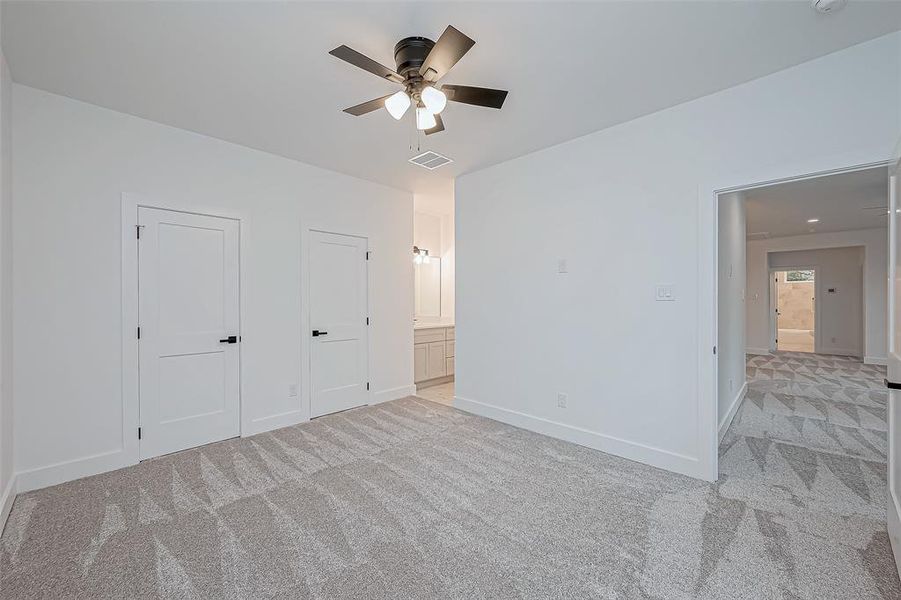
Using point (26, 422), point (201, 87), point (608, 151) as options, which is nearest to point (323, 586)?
point (26, 422)

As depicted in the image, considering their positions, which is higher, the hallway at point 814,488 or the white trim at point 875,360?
the white trim at point 875,360

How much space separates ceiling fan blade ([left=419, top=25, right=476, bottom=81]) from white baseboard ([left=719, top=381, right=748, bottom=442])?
3852 mm

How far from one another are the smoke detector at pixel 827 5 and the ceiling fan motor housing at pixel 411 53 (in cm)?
188

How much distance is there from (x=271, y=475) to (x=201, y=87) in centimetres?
280

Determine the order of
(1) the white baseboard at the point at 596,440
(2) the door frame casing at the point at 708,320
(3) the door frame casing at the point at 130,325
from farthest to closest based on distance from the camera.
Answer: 1. (3) the door frame casing at the point at 130,325
2. (1) the white baseboard at the point at 596,440
3. (2) the door frame casing at the point at 708,320

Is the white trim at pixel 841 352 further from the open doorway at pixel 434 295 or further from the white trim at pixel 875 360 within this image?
the open doorway at pixel 434 295

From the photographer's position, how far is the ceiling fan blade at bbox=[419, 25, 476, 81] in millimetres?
1711

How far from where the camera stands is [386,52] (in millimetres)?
2227

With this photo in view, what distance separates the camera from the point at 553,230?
367 cm

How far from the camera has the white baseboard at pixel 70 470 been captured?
2590 mm

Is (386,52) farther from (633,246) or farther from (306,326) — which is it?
(306,326)

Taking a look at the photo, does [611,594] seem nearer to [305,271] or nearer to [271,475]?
[271,475]

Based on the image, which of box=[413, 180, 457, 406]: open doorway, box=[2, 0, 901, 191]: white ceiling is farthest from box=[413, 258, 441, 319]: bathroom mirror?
box=[2, 0, 901, 191]: white ceiling

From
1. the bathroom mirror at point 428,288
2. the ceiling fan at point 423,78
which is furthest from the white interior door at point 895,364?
the bathroom mirror at point 428,288
